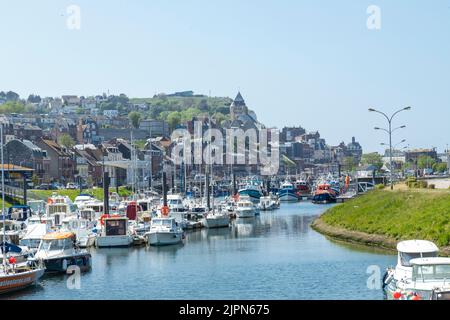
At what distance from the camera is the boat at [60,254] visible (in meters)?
42.8

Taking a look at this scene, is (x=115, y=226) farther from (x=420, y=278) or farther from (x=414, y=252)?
(x=420, y=278)

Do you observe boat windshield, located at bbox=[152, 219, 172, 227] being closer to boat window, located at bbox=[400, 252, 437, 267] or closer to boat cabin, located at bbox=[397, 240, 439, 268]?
boat cabin, located at bbox=[397, 240, 439, 268]

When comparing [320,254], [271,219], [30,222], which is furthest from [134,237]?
[271,219]

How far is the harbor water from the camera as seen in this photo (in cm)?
3375

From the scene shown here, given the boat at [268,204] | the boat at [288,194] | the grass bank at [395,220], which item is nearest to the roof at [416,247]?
the grass bank at [395,220]

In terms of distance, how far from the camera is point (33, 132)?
160000 mm

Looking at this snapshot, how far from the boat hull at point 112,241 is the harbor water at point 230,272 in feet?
2.38

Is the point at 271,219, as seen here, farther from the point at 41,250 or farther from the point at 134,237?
the point at 41,250

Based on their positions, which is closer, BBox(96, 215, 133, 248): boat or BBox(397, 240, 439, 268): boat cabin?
BBox(397, 240, 439, 268): boat cabin

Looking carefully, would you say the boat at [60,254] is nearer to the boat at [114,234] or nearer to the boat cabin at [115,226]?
the boat at [114,234]

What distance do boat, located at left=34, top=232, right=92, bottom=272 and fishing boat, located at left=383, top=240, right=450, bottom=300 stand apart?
19521 millimetres

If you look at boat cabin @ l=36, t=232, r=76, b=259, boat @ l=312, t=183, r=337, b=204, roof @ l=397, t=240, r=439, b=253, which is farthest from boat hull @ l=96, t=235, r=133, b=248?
boat @ l=312, t=183, r=337, b=204

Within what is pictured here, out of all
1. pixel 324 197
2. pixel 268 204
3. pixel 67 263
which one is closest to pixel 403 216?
pixel 67 263

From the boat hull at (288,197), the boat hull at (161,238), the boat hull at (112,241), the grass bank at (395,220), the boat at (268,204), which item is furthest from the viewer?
the boat hull at (288,197)
